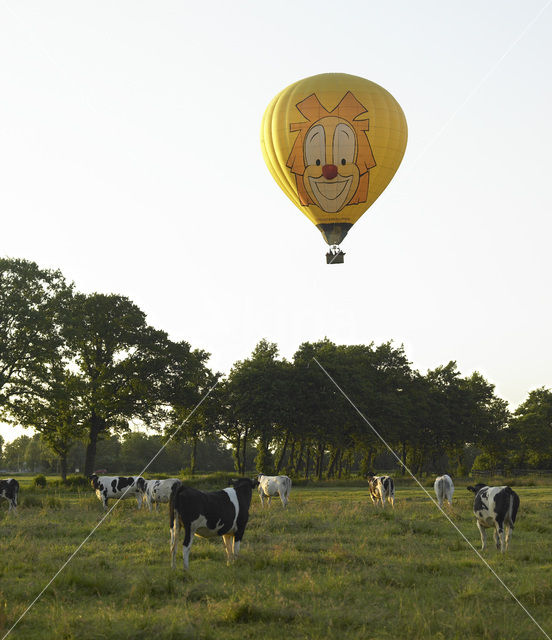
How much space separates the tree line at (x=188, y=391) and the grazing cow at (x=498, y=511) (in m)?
19.8

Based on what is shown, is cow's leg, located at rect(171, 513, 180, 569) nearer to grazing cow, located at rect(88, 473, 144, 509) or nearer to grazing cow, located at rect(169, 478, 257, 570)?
grazing cow, located at rect(169, 478, 257, 570)

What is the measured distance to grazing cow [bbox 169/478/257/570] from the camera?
14961mm

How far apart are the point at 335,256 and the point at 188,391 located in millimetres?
33459

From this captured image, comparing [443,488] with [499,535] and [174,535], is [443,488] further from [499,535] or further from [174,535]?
[174,535]

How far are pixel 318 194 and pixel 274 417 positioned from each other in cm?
3689

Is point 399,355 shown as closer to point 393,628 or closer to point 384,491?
point 384,491

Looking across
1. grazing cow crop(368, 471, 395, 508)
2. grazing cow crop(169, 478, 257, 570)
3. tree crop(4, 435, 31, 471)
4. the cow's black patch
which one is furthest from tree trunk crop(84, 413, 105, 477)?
tree crop(4, 435, 31, 471)

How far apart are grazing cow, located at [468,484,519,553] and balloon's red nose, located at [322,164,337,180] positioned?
41.1 ft

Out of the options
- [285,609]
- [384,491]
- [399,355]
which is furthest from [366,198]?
[399,355]

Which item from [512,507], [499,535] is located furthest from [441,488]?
[499,535]

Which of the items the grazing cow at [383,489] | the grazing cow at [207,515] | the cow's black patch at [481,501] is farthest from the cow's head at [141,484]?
the cow's black patch at [481,501]

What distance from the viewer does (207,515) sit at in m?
15.2

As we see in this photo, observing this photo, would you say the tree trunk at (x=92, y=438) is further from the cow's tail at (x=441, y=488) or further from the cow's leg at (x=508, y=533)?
the cow's leg at (x=508, y=533)

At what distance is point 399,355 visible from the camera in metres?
84.7
